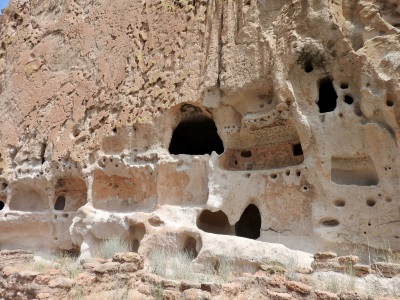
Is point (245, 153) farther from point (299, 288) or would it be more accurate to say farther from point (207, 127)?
point (299, 288)

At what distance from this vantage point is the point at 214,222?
23.9 ft

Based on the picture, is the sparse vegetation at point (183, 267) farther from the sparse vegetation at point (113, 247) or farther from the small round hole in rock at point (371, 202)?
the small round hole in rock at point (371, 202)

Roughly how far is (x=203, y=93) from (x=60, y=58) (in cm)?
460

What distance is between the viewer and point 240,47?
6.88 metres

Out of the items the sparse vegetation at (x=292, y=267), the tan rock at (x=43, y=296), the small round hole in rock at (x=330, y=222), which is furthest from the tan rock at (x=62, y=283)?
the small round hole in rock at (x=330, y=222)

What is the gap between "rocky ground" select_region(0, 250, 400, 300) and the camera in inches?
136

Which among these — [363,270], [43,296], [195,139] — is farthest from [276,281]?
[195,139]

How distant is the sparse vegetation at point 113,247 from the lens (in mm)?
6457

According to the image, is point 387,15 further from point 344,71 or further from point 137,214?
point 137,214

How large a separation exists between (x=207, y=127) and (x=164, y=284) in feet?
18.2

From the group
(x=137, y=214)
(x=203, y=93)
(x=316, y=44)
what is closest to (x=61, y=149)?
(x=137, y=214)

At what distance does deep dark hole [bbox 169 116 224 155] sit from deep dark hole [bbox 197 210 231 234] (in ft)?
7.26

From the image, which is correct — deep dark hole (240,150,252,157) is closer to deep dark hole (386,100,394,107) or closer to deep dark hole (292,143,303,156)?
deep dark hole (292,143,303,156)

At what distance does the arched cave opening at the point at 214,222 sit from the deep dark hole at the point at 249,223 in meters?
0.50
